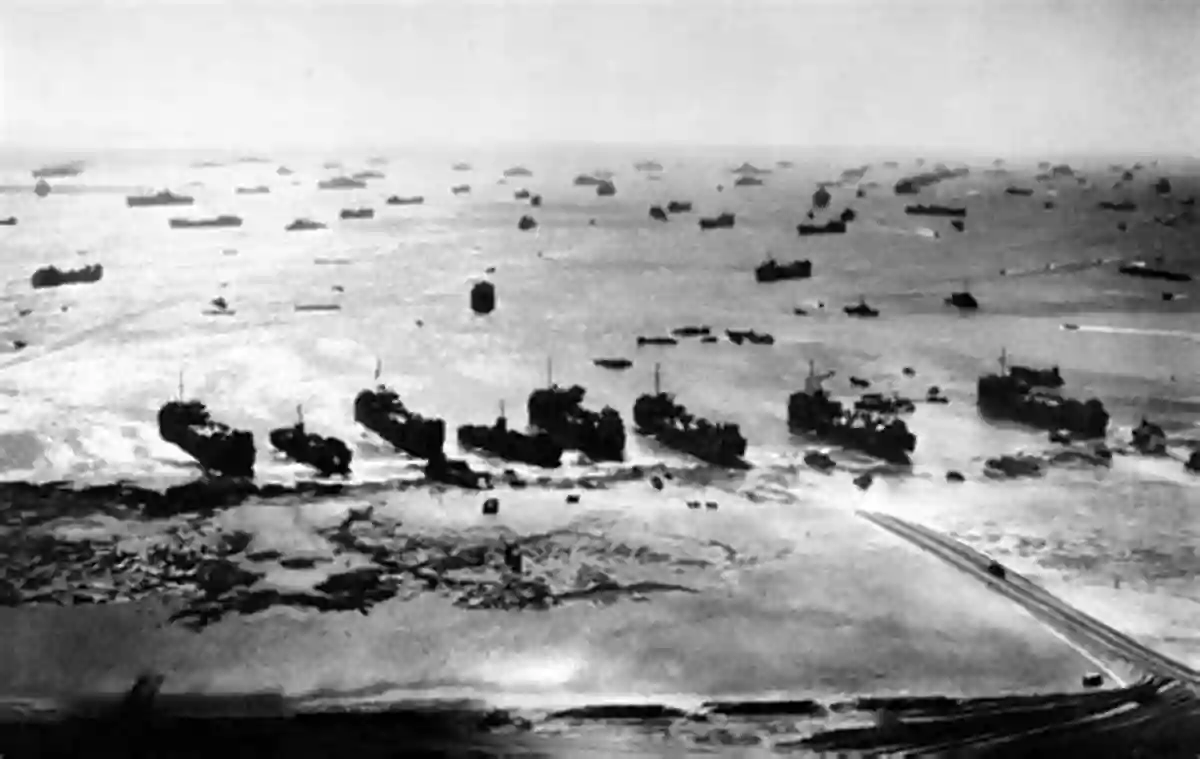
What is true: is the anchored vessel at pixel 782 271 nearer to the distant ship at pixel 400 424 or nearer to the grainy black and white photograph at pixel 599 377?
the grainy black and white photograph at pixel 599 377

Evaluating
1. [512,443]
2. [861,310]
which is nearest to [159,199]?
[512,443]

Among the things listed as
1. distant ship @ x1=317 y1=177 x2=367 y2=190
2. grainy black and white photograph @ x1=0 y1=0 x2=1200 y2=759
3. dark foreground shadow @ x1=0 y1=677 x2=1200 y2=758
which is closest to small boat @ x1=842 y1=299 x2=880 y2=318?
grainy black and white photograph @ x1=0 y1=0 x2=1200 y2=759

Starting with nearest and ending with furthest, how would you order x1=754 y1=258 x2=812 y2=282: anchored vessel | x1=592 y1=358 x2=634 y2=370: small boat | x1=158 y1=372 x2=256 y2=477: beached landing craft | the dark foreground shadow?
the dark foreground shadow
x1=158 y1=372 x2=256 y2=477: beached landing craft
x1=592 y1=358 x2=634 y2=370: small boat
x1=754 y1=258 x2=812 y2=282: anchored vessel

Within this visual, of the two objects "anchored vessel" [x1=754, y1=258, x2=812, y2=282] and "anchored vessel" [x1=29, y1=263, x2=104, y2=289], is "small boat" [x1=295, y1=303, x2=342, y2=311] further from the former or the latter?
"anchored vessel" [x1=754, y1=258, x2=812, y2=282]

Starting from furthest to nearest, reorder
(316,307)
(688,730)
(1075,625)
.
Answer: (316,307), (1075,625), (688,730)

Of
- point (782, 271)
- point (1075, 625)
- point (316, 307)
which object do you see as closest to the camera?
point (1075, 625)

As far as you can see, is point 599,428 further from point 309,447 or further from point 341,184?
point 341,184
